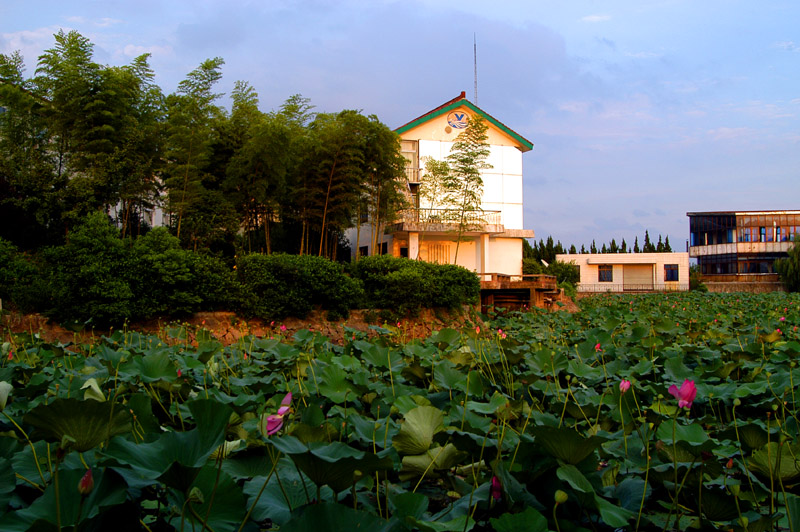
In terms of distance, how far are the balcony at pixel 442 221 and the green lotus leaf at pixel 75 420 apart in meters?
18.6

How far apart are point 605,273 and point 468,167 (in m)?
19.9

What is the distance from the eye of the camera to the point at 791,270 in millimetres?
29922

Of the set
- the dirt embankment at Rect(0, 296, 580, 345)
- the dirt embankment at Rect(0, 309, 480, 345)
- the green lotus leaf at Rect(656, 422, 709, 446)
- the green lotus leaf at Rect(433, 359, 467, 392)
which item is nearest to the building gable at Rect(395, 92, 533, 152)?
the dirt embankment at Rect(0, 296, 580, 345)

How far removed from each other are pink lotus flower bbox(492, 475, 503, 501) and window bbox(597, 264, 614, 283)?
119 feet

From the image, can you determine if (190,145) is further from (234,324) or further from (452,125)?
(452,125)

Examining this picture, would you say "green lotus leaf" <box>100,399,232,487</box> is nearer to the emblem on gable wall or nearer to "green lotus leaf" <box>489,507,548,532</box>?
"green lotus leaf" <box>489,507,548,532</box>

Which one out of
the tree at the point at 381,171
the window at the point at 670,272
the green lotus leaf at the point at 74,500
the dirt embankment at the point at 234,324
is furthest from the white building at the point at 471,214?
the green lotus leaf at the point at 74,500

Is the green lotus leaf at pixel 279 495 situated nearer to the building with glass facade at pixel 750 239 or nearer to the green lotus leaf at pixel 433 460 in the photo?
the green lotus leaf at pixel 433 460

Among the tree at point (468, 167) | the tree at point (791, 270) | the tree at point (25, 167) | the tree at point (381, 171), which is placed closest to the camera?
the tree at point (25, 167)

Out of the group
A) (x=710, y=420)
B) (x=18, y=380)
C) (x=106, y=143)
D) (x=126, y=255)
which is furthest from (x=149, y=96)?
(x=710, y=420)

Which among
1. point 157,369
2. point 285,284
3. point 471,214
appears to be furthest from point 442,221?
point 157,369

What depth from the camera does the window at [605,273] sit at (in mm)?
34969

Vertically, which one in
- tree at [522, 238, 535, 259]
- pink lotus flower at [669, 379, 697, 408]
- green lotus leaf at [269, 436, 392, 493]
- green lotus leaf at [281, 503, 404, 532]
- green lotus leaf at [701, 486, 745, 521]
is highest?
tree at [522, 238, 535, 259]

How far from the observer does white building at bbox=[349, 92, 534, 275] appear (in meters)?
20.5
